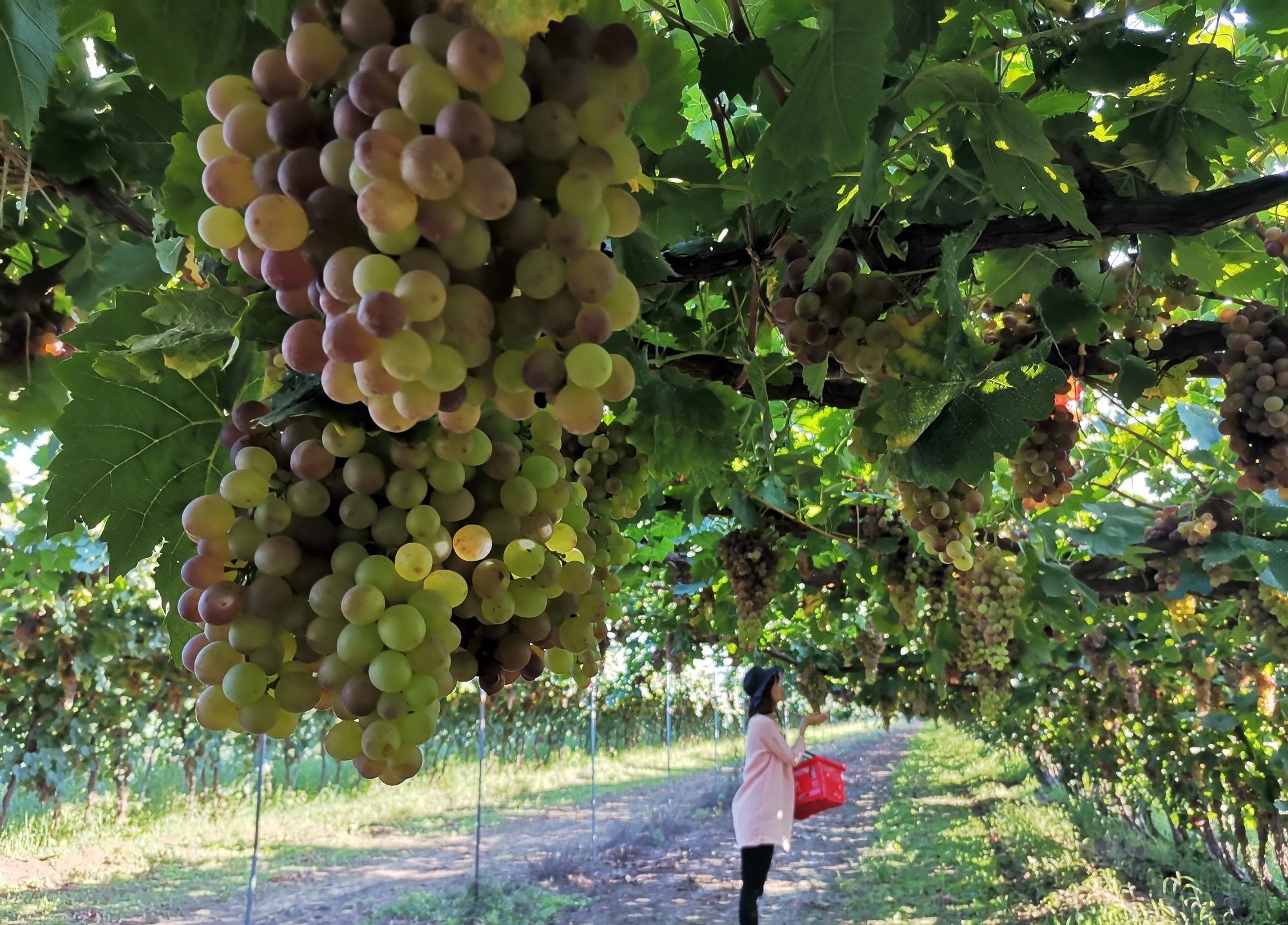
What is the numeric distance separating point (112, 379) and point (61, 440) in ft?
0.32

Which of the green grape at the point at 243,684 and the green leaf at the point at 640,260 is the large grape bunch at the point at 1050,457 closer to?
the green leaf at the point at 640,260


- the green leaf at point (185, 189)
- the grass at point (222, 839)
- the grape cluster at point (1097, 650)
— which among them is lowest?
the grass at point (222, 839)

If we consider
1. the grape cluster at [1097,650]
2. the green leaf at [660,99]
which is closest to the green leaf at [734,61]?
the green leaf at [660,99]

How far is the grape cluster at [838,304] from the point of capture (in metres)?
1.52

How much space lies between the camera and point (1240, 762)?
824cm

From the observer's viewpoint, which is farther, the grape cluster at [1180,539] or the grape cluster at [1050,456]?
the grape cluster at [1180,539]

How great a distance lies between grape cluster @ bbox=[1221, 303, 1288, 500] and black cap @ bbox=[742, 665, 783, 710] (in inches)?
203

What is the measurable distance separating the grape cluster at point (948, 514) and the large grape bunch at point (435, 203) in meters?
1.65

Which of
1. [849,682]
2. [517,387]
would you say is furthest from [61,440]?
[849,682]

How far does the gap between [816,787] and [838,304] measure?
6.98m

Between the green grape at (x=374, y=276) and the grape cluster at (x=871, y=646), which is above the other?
the green grape at (x=374, y=276)

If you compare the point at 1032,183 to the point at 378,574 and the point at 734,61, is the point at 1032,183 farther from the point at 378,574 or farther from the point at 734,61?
the point at 378,574

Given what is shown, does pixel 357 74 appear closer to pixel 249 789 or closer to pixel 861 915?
pixel 861 915

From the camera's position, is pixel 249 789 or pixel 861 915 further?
pixel 249 789
